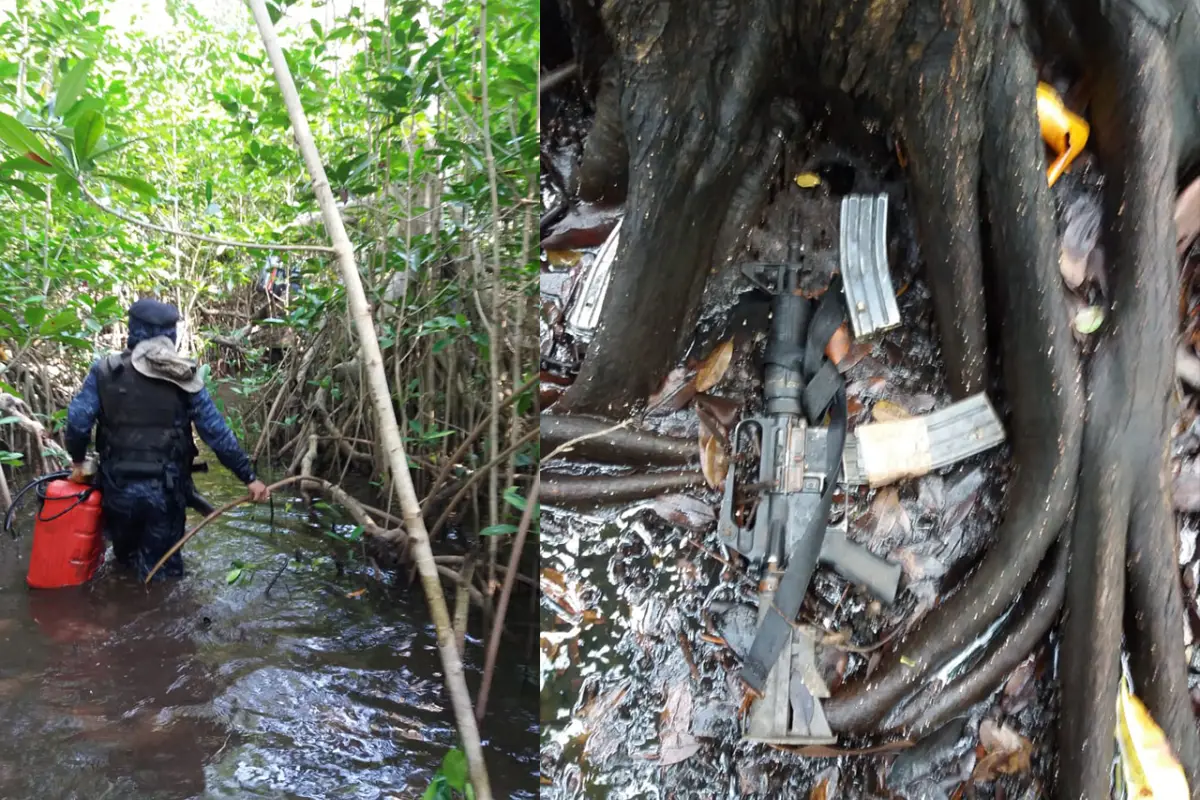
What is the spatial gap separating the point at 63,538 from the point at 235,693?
1487mm

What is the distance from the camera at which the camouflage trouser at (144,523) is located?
3.14 metres

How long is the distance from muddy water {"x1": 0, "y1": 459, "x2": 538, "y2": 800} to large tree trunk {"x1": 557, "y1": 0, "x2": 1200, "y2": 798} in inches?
51.8

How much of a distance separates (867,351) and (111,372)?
3.24 metres

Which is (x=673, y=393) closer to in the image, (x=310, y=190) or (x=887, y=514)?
(x=887, y=514)

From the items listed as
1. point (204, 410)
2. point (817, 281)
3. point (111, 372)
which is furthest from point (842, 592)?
point (111, 372)

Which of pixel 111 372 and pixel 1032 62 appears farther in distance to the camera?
pixel 111 372

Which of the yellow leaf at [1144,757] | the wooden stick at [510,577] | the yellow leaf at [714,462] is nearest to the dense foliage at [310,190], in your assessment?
the wooden stick at [510,577]

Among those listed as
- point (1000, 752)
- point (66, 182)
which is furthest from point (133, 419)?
point (1000, 752)

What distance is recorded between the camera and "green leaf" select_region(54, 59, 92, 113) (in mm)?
1526

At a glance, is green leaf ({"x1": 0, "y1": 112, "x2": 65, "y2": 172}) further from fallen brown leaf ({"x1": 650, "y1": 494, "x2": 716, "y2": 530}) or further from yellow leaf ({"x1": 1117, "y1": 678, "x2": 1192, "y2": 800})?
yellow leaf ({"x1": 1117, "y1": 678, "x2": 1192, "y2": 800})

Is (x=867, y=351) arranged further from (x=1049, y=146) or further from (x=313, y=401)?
(x=313, y=401)

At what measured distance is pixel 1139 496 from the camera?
131 centimetres

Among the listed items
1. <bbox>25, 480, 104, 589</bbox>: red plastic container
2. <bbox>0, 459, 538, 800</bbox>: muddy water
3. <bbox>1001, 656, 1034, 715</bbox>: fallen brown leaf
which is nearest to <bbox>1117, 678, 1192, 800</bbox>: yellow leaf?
<bbox>1001, 656, 1034, 715</bbox>: fallen brown leaf

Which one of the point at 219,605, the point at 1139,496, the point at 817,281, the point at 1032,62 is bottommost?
the point at 219,605
